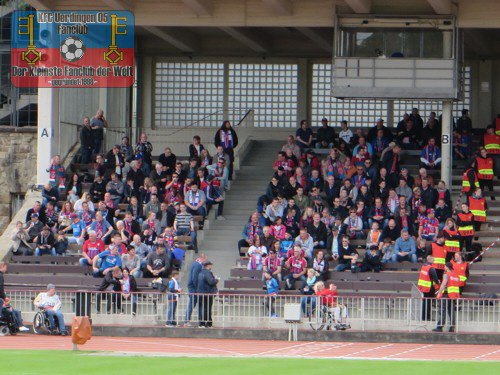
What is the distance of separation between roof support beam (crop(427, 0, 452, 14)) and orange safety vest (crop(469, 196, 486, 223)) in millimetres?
4885

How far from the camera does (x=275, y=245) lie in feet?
99.2

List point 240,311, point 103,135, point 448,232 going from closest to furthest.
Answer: point 240,311
point 448,232
point 103,135

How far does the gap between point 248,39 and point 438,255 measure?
465 inches

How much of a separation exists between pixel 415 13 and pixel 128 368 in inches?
673

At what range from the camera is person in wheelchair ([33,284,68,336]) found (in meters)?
27.7

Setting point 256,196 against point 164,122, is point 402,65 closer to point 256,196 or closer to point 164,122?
point 256,196

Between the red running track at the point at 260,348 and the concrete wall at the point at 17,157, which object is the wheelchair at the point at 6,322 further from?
the concrete wall at the point at 17,157

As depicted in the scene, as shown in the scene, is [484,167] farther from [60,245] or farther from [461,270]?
[60,245]

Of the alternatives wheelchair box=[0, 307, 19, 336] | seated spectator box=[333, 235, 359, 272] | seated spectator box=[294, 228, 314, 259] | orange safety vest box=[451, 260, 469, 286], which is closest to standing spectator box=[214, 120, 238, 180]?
seated spectator box=[294, 228, 314, 259]

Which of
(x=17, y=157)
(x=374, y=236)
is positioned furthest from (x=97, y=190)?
(x=374, y=236)

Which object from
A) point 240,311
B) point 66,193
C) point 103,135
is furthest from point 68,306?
point 103,135

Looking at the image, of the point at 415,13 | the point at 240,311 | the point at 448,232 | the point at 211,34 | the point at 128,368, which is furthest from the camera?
the point at 211,34

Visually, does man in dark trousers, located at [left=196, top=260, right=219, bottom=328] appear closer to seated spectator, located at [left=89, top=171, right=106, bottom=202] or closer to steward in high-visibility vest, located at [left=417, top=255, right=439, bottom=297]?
steward in high-visibility vest, located at [left=417, top=255, right=439, bottom=297]

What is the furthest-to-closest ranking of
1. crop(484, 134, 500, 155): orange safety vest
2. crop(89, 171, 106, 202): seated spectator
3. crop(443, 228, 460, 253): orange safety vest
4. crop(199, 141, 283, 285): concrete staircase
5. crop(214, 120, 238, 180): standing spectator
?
crop(214, 120, 238, 180): standing spectator, crop(484, 134, 500, 155): orange safety vest, crop(89, 171, 106, 202): seated spectator, crop(199, 141, 283, 285): concrete staircase, crop(443, 228, 460, 253): orange safety vest
